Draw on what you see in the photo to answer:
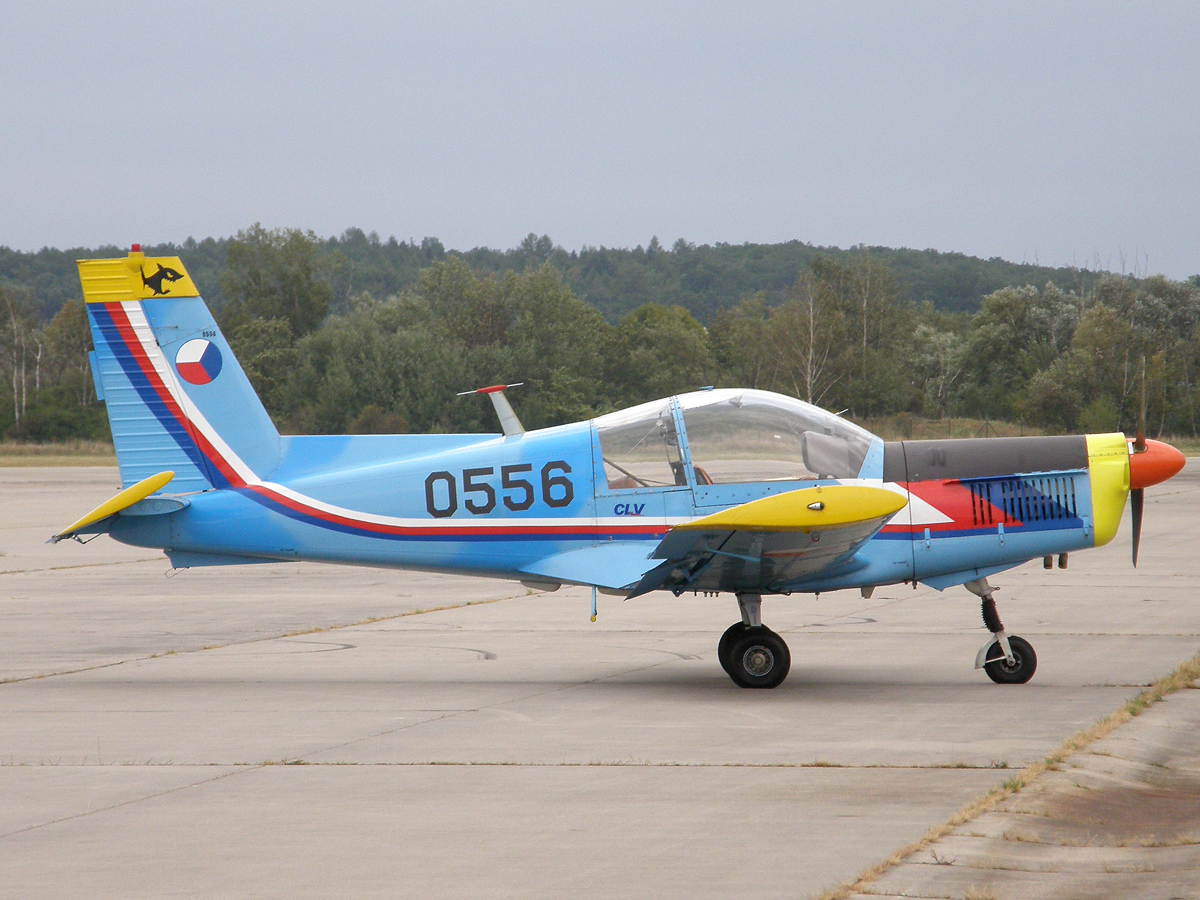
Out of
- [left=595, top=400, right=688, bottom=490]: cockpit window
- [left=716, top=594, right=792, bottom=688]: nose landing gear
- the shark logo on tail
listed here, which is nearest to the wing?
[left=716, top=594, right=792, bottom=688]: nose landing gear

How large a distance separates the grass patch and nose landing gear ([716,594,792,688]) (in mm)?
2234

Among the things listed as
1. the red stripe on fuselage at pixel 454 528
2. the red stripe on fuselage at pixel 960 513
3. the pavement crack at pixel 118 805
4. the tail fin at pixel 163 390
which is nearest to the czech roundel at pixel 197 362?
the tail fin at pixel 163 390

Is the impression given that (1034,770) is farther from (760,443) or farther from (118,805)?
(118,805)

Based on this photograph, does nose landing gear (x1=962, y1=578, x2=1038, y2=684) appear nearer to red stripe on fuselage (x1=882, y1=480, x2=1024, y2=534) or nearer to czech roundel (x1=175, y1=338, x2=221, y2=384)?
red stripe on fuselage (x1=882, y1=480, x2=1024, y2=534)

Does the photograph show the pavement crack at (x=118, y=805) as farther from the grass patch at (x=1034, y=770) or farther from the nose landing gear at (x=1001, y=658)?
the nose landing gear at (x=1001, y=658)

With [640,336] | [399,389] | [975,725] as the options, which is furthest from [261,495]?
[640,336]

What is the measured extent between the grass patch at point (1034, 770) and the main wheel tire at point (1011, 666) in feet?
2.60

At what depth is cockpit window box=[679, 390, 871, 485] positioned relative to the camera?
8977 millimetres

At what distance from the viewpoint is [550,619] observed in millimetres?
13438

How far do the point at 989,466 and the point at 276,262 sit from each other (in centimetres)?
7534

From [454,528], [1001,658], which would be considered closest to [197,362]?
[454,528]

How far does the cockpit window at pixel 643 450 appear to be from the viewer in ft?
29.8

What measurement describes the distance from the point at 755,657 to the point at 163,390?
5.05 meters

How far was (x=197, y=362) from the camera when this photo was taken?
9914mm
